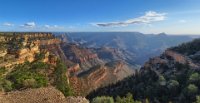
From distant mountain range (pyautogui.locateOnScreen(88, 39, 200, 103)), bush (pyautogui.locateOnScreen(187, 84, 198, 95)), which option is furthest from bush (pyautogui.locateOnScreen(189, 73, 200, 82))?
bush (pyautogui.locateOnScreen(187, 84, 198, 95))

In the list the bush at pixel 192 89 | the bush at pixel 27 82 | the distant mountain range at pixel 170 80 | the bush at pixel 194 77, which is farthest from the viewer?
the bush at pixel 194 77

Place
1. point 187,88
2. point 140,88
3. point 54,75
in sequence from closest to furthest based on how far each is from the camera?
point 187,88, point 140,88, point 54,75

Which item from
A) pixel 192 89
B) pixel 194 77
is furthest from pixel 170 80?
pixel 192 89

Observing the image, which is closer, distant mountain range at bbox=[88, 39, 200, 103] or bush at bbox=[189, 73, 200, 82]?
distant mountain range at bbox=[88, 39, 200, 103]

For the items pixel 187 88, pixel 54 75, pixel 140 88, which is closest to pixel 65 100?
pixel 187 88

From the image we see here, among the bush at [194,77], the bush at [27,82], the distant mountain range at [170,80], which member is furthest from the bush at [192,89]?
the bush at [27,82]

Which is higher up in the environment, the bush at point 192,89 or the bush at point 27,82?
the bush at point 27,82

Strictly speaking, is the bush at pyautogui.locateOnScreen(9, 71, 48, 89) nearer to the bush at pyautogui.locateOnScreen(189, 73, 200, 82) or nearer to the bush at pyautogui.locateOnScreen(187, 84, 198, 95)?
the bush at pyautogui.locateOnScreen(187, 84, 198, 95)

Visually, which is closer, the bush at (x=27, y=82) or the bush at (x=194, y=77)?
the bush at (x=27, y=82)

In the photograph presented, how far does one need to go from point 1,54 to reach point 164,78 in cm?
5722

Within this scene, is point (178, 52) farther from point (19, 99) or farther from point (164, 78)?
point (19, 99)

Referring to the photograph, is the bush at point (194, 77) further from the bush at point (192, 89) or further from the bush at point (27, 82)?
the bush at point (27, 82)

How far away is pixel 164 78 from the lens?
354ft

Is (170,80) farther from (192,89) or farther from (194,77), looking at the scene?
(192,89)
